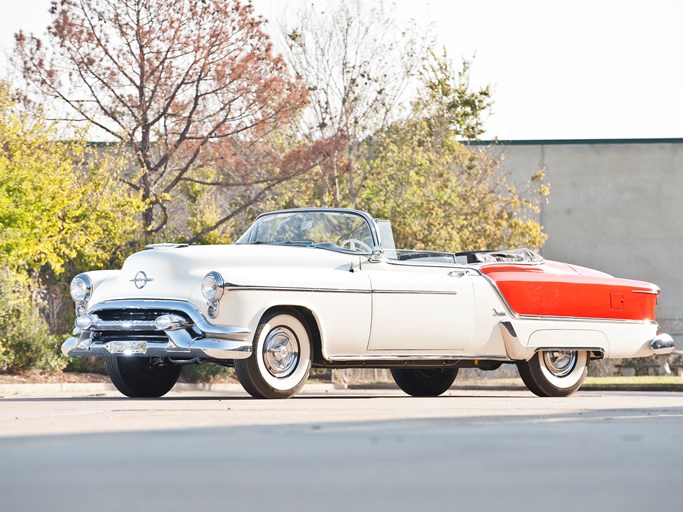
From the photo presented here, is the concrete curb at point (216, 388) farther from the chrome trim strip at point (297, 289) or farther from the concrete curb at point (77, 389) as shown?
the chrome trim strip at point (297, 289)

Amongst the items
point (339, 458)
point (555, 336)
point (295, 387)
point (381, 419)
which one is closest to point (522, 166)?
point (555, 336)

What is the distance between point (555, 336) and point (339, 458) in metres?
8.15

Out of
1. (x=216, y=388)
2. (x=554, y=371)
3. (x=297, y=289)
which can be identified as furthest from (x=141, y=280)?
(x=216, y=388)

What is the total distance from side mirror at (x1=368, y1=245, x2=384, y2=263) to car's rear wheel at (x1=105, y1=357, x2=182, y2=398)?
2.27m

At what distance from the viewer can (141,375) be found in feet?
43.6

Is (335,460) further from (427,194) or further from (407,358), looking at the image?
(427,194)

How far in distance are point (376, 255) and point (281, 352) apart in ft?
5.09

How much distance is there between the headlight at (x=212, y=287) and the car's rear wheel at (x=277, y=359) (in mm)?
518

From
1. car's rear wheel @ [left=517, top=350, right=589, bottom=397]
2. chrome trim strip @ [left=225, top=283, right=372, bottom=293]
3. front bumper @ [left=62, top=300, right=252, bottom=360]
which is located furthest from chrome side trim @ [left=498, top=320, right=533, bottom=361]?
front bumper @ [left=62, top=300, right=252, bottom=360]

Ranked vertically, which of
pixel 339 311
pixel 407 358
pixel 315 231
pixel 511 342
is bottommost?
pixel 407 358

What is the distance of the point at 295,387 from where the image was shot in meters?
12.2

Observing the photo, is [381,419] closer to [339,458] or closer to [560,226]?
[339,458]

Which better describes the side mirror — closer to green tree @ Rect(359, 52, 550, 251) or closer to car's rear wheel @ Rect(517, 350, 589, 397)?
car's rear wheel @ Rect(517, 350, 589, 397)

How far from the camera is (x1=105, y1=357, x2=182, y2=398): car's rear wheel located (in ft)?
43.2
